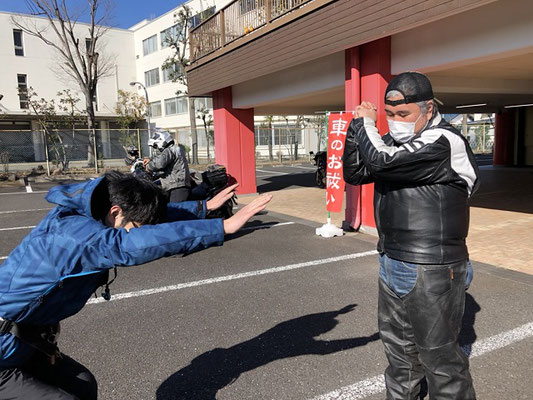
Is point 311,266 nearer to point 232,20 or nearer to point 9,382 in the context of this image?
point 9,382

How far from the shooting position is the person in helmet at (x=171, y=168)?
239 inches

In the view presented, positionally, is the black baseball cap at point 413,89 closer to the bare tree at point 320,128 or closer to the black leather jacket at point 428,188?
the black leather jacket at point 428,188

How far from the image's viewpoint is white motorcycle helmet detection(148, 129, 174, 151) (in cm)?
609

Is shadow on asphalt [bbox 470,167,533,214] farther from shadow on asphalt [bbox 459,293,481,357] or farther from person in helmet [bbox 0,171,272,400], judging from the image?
person in helmet [bbox 0,171,272,400]

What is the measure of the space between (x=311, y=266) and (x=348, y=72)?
11.5 feet

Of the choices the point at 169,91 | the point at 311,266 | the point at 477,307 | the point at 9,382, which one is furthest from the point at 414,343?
the point at 169,91

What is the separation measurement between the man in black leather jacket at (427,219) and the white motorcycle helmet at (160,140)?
454cm

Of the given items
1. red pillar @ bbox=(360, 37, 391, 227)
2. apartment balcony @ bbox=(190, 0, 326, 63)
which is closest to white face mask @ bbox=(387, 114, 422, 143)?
red pillar @ bbox=(360, 37, 391, 227)

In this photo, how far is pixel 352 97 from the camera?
6797mm

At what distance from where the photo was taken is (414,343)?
2.13 meters

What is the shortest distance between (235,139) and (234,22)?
316 centimetres

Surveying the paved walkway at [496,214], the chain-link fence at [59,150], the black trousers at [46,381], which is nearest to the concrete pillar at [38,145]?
the chain-link fence at [59,150]

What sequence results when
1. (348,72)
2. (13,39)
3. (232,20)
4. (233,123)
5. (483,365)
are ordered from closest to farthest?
(483,365), (348,72), (232,20), (233,123), (13,39)

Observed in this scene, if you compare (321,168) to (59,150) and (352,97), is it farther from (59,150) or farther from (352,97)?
(59,150)
